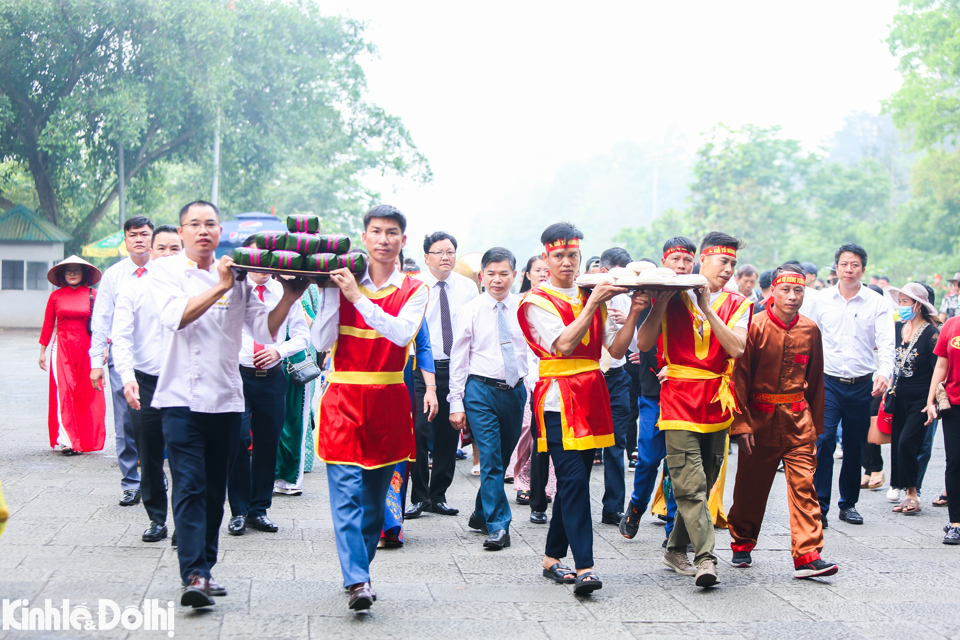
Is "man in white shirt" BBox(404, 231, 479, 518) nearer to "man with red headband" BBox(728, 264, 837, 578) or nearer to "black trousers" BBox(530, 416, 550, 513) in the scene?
"black trousers" BBox(530, 416, 550, 513)

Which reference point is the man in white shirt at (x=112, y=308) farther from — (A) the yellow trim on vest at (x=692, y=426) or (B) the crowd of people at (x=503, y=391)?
(A) the yellow trim on vest at (x=692, y=426)

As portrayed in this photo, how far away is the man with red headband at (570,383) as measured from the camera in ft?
16.0

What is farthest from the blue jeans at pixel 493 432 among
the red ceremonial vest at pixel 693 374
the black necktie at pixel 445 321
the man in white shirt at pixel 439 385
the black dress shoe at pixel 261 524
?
the black dress shoe at pixel 261 524

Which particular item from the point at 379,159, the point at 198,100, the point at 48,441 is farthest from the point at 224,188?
the point at 48,441

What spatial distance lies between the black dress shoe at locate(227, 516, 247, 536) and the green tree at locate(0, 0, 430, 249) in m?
19.4

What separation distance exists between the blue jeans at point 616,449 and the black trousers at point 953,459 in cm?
230

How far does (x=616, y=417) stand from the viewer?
24.2 ft

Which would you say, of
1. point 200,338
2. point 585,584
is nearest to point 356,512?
point 200,338

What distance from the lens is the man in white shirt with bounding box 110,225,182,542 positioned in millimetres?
5750

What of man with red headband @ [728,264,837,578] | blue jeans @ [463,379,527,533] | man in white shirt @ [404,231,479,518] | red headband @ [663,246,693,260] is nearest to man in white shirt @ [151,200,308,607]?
blue jeans @ [463,379,527,533]

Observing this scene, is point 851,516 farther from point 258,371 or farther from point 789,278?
point 258,371

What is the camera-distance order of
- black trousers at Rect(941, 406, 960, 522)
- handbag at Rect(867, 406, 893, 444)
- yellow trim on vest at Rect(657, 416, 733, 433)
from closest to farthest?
yellow trim on vest at Rect(657, 416, 733, 433) → black trousers at Rect(941, 406, 960, 522) → handbag at Rect(867, 406, 893, 444)

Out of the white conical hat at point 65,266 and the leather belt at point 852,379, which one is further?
the white conical hat at point 65,266

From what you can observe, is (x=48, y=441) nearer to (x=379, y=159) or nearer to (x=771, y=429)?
(x=771, y=429)
